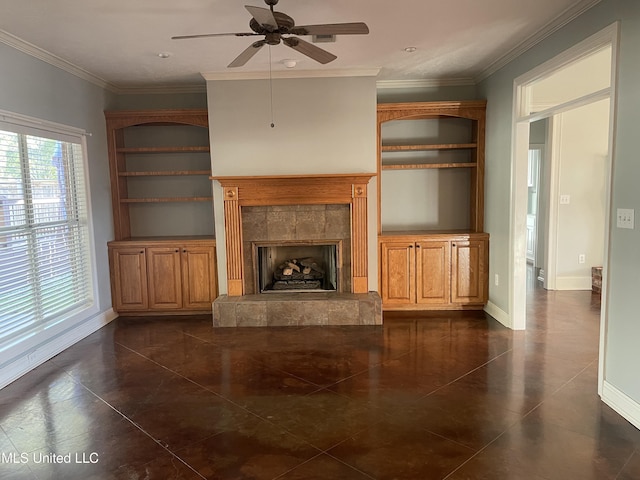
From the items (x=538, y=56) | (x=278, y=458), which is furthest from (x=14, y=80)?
(x=538, y=56)

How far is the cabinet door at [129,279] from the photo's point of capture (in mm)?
4871

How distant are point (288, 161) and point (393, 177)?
4.68ft

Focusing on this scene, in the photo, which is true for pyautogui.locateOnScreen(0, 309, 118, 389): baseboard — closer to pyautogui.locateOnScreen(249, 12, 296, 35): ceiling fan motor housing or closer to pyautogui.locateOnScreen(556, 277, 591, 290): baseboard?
pyautogui.locateOnScreen(249, 12, 296, 35): ceiling fan motor housing

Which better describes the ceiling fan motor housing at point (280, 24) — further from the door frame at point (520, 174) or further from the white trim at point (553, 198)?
the white trim at point (553, 198)

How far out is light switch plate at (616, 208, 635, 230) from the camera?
251 centimetres

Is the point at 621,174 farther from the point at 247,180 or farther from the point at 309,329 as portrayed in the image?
the point at 247,180

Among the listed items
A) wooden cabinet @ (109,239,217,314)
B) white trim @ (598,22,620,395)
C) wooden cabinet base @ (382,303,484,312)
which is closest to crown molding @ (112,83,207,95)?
wooden cabinet @ (109,239,217,314)

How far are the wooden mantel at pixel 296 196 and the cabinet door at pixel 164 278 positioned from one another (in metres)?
0.71

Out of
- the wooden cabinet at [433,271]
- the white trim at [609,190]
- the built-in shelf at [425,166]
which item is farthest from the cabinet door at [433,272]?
the white trim at [609,190]

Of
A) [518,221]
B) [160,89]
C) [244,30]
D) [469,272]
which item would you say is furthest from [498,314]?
→ [160,89]

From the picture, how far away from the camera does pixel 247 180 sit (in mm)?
4543

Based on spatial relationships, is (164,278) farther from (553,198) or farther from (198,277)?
(553,198)

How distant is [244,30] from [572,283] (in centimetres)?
525

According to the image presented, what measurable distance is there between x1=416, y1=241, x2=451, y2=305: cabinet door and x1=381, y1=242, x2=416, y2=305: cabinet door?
0.08 metres
